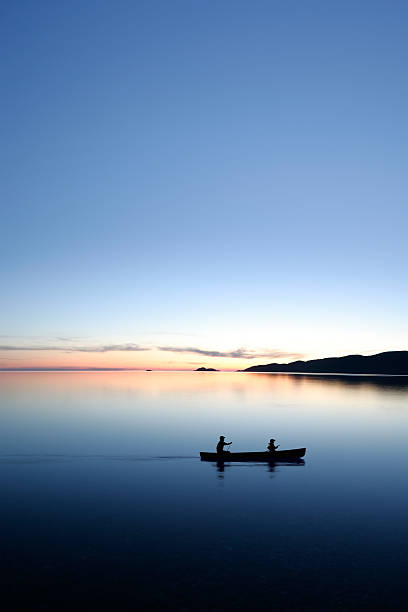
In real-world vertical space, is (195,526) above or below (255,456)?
below

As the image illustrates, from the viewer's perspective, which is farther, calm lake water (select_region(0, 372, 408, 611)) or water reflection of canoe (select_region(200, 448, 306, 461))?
water reflection of canoe (select_region(200, 448, 306, 461))

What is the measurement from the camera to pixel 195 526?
28797mm

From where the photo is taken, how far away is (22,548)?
24.4 meters

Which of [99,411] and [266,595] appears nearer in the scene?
[266,595]

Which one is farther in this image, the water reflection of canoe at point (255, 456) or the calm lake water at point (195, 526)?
the water reflection of canoe at point (255, 456)

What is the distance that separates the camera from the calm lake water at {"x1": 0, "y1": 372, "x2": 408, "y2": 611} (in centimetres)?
1986

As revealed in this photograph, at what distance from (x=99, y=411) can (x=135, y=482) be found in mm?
62750

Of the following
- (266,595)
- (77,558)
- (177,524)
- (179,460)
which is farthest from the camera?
(179,460)

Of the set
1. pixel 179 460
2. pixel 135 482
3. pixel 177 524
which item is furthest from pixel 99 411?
pixel 177 524

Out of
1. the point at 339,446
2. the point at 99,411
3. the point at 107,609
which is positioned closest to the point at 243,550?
the point at 107,609

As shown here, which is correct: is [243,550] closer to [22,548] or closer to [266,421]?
[22,548]

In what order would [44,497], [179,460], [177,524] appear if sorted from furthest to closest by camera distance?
1. [179,460]
2. [44,497]
3. [177,524]

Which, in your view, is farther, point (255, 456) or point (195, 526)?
point (255, 456)

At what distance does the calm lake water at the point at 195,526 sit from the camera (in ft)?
65.2
